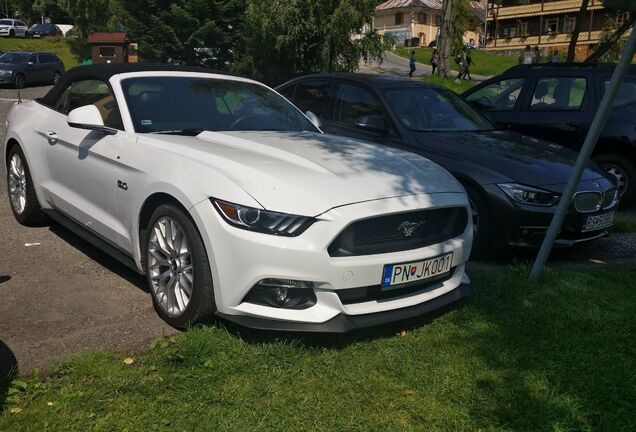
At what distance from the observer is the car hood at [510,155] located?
5395 millimetres

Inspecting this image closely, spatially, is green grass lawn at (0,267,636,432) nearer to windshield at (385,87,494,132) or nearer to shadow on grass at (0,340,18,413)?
shadow on grass at (0,340,18,413)

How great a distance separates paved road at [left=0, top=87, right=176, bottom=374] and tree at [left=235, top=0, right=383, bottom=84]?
46.9 feet

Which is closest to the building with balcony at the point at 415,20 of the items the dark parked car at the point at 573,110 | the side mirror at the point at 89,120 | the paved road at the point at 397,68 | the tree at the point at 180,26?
the paved road at the point at 397,68

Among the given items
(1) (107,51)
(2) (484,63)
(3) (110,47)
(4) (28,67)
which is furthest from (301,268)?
(2) (484,63)

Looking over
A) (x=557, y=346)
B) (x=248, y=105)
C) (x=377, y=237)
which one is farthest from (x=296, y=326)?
(x=248, y=105)

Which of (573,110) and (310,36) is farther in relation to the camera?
(310,36)

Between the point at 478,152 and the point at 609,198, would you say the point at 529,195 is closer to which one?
the point at 478,152

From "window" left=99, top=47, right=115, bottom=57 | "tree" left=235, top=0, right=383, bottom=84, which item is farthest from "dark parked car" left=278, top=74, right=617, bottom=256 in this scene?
"window" left=99, top=47, right=115, bottom=57

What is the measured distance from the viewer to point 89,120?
4.44 metres

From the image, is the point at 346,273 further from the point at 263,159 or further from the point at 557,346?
the point at 557,346

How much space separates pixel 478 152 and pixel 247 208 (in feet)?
9.71

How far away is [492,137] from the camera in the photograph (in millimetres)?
6332

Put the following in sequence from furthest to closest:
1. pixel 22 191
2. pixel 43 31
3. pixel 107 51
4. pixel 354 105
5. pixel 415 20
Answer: pixel 415 20 < pixel 43 31 < pixel 107 51 < pixel 354 105 < pixel 22 191

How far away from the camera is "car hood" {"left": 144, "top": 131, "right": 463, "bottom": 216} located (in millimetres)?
3480
